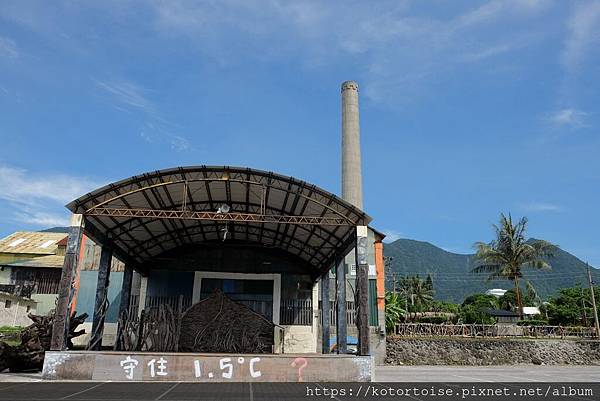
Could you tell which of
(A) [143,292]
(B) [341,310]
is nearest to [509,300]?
(B) [341,310]

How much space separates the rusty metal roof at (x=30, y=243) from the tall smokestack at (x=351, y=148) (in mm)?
29195

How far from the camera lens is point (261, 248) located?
25.4 m

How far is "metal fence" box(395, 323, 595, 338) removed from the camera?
1133 inches

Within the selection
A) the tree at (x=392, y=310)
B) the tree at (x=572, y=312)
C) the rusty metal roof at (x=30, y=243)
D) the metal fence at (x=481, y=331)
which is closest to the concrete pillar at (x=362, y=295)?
the metal fence at (x=481, y=331)

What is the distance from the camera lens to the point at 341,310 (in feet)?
62.3

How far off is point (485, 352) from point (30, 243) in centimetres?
4244

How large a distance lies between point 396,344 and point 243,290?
9.84m

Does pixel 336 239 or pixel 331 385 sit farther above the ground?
pixel 336 239

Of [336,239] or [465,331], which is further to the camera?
[465,331]

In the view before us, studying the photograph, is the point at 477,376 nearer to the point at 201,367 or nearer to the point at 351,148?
the point at 201,367

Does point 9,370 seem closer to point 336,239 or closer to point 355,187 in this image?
point 336,239

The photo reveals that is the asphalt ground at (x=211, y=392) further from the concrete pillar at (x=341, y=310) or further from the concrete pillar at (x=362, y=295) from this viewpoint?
the concrete pillar at (x=341, y=310)

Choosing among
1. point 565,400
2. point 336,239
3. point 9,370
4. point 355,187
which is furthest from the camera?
point 355,187

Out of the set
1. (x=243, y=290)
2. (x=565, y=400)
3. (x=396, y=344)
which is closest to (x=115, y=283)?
(x=243, y=290)
